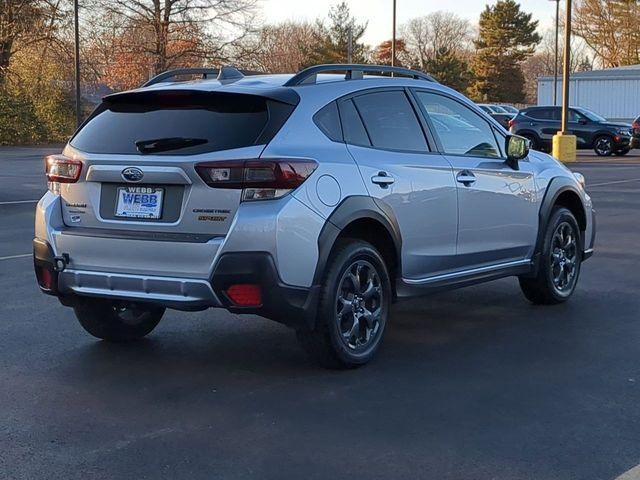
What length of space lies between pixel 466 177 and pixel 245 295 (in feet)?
6.67

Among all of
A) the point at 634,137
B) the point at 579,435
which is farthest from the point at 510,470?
the point at 634,137

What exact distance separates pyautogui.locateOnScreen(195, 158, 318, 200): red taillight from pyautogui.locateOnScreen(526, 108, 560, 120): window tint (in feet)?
93.7

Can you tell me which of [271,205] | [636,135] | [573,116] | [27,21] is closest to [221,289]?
[271,205]

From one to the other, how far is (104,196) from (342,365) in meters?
1.67

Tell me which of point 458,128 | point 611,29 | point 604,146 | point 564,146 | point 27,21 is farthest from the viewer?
point 611,29

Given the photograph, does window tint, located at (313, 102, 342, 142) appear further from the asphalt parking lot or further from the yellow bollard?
the yellow bollard

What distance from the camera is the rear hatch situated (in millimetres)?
4980

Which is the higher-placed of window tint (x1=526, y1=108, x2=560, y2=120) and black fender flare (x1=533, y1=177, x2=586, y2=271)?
window tint (x1=526, y1=108, x2=560, y2=120)

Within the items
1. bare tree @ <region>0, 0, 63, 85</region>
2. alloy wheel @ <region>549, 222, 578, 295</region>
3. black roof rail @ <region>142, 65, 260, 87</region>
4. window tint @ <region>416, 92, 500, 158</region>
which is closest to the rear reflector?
black roof rail @ <region>142, 65, 260, 87</region>

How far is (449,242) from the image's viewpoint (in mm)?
6129

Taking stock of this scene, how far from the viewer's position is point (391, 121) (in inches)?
233

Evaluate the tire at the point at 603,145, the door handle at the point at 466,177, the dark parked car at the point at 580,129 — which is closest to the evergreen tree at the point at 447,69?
the dark parked car at the point at 580,129

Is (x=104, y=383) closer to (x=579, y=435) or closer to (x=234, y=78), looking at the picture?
(x=234, y=78)

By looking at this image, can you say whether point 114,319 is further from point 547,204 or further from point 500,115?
point 500,115
